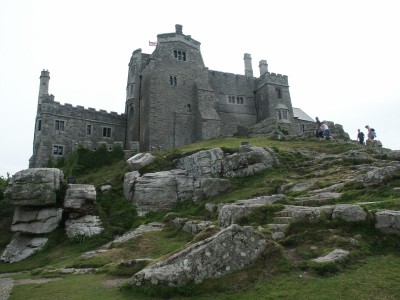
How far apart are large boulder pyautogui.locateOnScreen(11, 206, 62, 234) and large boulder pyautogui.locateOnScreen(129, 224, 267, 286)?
17903mm

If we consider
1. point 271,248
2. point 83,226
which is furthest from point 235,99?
point 271,248

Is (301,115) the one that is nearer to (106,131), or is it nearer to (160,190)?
(106,131)

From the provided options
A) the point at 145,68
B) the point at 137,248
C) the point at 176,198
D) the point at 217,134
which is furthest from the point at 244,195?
the point at 145,68

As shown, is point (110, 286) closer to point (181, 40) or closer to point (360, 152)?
point (360, 152)

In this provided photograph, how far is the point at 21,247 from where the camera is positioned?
83.7ft

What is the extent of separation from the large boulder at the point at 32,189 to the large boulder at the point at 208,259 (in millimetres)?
18116

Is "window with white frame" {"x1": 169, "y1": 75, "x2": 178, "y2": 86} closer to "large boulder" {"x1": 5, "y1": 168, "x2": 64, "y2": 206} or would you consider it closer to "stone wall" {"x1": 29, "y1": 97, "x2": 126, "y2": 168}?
"stone wall" {"x1": 29, "y1": 97, "x2": 126, "y2": 168}

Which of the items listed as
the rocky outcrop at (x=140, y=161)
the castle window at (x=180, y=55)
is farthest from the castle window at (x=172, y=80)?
the rocky outcrop at (x=140, y=161)

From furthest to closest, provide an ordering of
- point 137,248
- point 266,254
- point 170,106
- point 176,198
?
point 170,106 < point 176,198 < point 137,248 < point 266,254

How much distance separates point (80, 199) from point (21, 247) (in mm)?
5149

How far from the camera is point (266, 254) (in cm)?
1162

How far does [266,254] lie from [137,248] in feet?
30.0

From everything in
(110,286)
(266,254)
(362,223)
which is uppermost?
(362,223)

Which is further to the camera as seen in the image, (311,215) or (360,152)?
(360,152)
